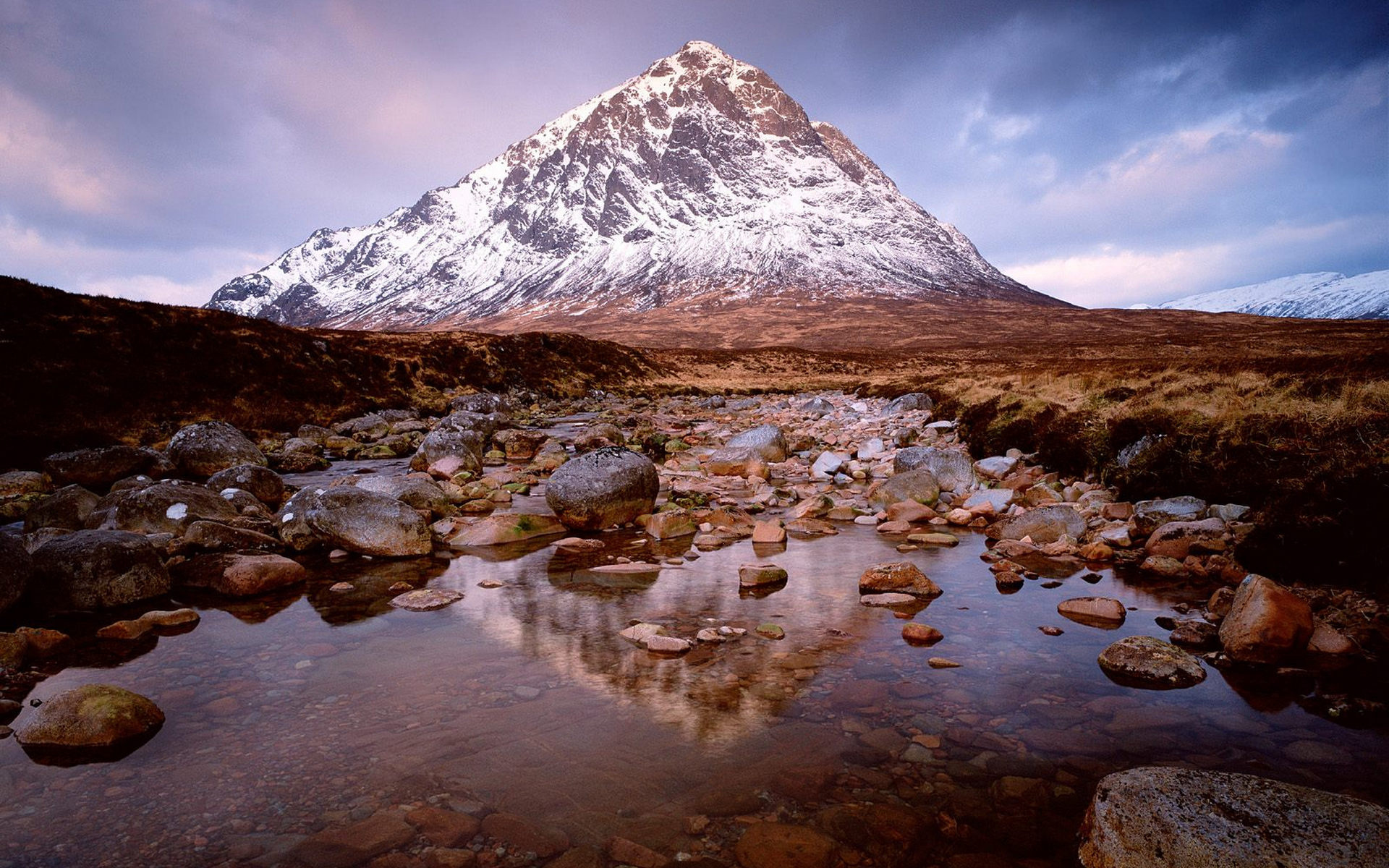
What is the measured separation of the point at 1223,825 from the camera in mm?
3166

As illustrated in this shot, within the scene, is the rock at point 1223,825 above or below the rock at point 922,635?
above

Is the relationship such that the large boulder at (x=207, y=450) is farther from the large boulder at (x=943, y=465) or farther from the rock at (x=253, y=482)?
the large boulder at (x=943, y=465)

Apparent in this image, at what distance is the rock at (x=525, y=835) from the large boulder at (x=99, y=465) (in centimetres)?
1590

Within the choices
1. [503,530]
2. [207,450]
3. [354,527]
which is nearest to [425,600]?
[354,527]

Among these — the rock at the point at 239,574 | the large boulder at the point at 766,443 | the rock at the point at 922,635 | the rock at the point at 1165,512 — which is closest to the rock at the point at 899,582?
the rock at the point at 922,635

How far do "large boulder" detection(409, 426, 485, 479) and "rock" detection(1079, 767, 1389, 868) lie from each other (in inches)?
602

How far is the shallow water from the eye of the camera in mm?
3982

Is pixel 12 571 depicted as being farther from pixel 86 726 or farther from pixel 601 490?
pixel 601 490

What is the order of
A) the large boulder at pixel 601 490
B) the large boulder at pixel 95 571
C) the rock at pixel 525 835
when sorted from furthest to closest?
1. the large boulder at pixel 601 490
2. the large boulder at pixel 95 571
3. the rock at pixel 525 835

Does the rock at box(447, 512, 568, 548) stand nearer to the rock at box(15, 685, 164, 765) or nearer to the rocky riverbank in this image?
the rocky riverbank

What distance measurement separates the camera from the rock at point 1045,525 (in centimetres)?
973

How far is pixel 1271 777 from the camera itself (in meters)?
4.15

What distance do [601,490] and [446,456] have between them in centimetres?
718

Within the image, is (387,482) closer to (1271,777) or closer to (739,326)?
(1271,777)
